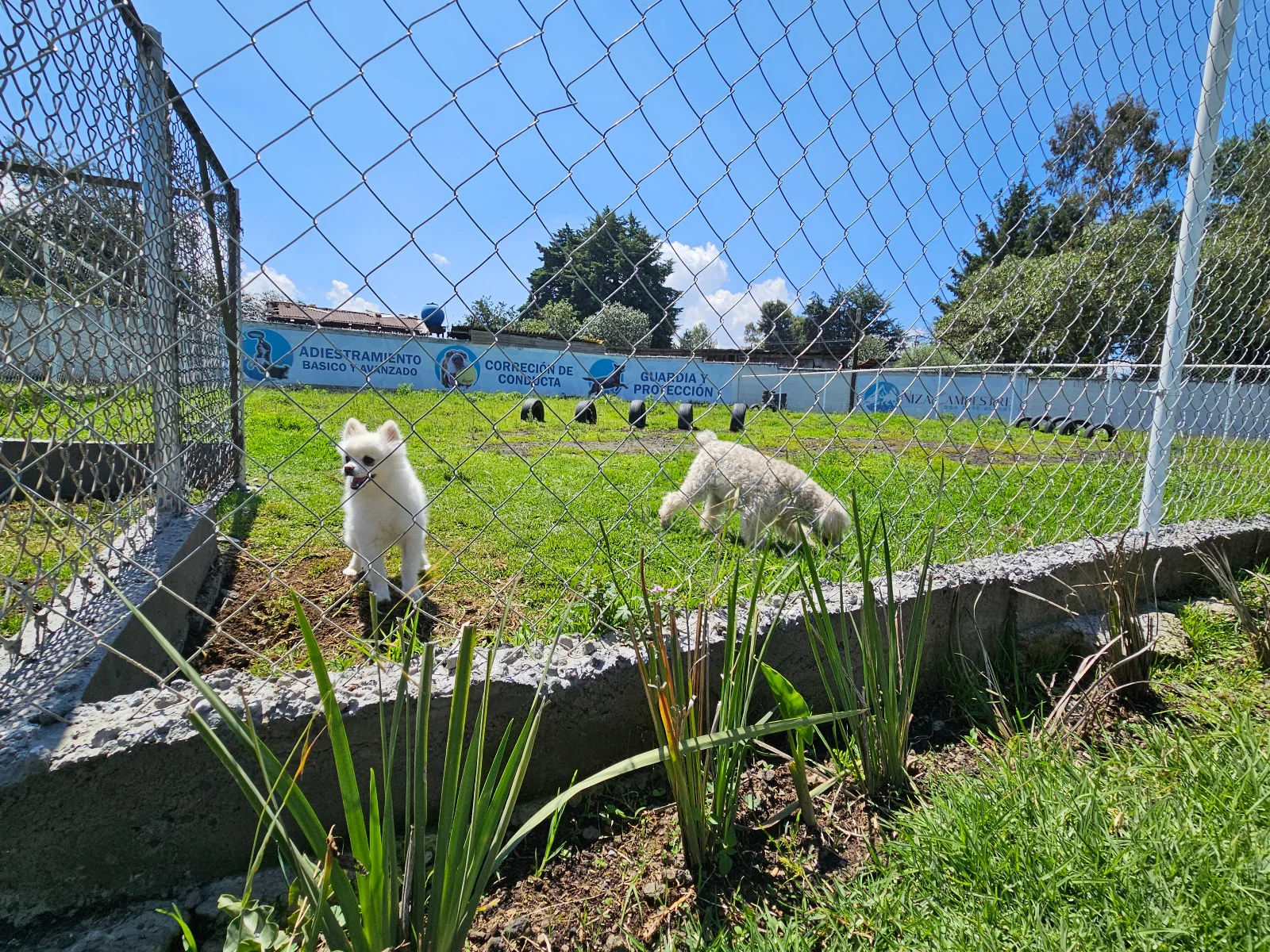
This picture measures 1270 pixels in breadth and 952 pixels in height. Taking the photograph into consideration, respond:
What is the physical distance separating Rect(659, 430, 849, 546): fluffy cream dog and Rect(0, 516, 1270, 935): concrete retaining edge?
2382mm

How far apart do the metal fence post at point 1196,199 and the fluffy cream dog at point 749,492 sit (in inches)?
66.6

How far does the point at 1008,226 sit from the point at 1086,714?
1.48m

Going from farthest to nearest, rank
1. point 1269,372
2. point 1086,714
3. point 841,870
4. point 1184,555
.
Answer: point 1269,372
point 1184,555
point 1086,714
point 841,870

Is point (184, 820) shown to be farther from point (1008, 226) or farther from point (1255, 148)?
point (1255, 148)

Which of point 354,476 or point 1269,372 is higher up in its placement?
point 1269,372

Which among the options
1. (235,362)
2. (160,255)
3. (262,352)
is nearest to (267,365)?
(160,255)

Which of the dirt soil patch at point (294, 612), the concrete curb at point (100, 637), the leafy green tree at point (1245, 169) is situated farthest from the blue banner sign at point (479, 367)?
the leafy green tree at point (1245, 169)

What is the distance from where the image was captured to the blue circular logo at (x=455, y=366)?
132 cm

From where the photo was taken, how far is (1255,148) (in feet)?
8.96

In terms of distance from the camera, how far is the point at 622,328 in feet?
4.83

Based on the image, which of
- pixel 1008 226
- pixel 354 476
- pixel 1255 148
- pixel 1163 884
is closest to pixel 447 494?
pixel 354 476

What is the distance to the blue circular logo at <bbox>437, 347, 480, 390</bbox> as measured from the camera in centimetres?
132

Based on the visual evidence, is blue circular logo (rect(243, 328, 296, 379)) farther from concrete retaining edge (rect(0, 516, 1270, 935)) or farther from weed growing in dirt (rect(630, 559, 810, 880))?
weed growing in dirt (rect(630, 559, 810, 880))

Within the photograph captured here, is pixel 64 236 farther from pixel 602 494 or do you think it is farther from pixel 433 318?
pixel 602 494
